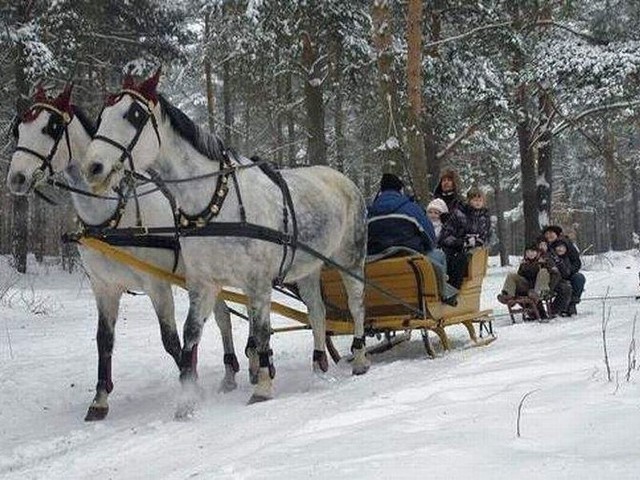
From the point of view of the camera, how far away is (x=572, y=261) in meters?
10.8

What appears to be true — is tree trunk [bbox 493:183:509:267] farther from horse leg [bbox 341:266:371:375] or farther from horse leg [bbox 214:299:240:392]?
horse leg [bbox 214:299:240:392]

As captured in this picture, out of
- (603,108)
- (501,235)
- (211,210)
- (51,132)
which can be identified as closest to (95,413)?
(211,210)

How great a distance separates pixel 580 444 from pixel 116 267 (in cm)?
421

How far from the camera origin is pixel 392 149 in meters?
11.1

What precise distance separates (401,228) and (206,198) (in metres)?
2.78

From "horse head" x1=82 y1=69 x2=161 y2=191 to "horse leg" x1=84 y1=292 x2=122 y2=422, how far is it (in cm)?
146

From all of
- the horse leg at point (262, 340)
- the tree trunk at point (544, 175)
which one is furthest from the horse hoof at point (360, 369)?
the tree trunk at point (544, 175)

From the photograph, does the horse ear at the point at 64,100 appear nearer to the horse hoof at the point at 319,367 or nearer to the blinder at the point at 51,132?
the blinder at the point at 51,132

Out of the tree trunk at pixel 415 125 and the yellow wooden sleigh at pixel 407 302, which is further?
the tree trunk at pixel 415 125

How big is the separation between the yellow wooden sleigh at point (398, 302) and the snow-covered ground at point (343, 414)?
378mm

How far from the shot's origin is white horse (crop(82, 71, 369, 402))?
533cm

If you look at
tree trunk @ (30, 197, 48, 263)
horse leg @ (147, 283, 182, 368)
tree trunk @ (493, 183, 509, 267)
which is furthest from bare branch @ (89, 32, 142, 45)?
tree trunk @ (493, 183, 509, 267)

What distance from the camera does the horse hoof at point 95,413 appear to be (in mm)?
6115

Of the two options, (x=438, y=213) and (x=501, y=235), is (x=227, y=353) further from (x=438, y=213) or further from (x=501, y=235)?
(x=501, y=235)
